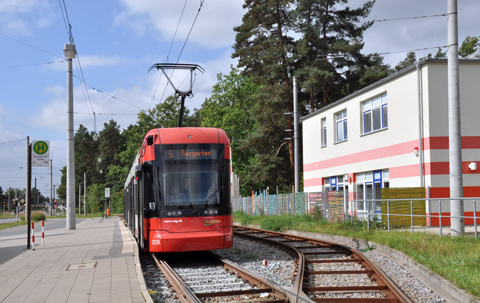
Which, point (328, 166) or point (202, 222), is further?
point (328, 166)

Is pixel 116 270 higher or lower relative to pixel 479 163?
lower

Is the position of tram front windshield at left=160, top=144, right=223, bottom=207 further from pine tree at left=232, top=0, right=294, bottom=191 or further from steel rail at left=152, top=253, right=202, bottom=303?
pine tree at left=232, top=0, right=294, bottom=191

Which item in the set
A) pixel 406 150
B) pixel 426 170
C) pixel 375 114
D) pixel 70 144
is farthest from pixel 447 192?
pixel 70 144

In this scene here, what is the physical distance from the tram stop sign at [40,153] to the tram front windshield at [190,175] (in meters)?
7.38

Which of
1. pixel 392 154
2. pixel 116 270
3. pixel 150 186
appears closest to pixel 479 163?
pixel 392 154

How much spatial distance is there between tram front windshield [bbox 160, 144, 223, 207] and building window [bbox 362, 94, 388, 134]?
1276cm

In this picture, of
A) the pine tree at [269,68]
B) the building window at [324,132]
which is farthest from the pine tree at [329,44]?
the building window at [324,132]

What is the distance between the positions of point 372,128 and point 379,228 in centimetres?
857

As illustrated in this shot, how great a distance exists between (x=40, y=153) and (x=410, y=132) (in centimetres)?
1403

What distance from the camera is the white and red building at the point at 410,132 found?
19375mm

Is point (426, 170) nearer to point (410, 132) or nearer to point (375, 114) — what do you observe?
point (410, 132)

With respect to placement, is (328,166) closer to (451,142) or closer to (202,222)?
(451,142)

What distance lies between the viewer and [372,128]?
24.0 meters

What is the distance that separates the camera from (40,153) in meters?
17.6
